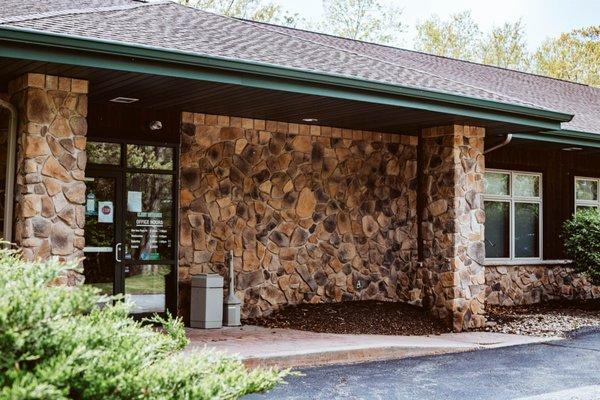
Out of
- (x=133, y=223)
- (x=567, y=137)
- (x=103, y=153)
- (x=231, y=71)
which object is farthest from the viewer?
(x=567, y=137)

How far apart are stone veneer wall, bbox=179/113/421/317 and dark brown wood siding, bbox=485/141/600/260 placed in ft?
9.48

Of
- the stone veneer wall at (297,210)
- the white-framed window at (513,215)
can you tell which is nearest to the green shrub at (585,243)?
the white-framed window at (513,215)

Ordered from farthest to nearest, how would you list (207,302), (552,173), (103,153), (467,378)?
(552,173) → (207,302) → (103,153) → (467,378)

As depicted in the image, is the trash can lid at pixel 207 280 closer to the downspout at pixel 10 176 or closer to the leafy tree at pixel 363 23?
the downspout at pixel 10 176

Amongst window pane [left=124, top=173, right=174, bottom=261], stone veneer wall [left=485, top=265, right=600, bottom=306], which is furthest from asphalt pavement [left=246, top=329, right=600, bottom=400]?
stone veneer wall [left=485, top=265, right=600, bottom=306]

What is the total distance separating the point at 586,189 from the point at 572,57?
66.7ft

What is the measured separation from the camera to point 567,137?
45.9ft

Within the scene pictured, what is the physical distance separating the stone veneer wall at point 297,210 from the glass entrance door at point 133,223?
27cm

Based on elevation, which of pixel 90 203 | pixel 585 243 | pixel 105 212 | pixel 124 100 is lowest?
pixel 585 243

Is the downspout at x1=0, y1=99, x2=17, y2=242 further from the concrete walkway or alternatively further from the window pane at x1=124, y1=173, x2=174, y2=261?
the concrete walkway

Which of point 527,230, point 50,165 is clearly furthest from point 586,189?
point 50,165

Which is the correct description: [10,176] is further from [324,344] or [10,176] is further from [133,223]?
[324,344]

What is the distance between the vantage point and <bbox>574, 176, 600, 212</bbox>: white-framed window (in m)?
16.6

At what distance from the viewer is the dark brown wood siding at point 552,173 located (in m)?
15.5
